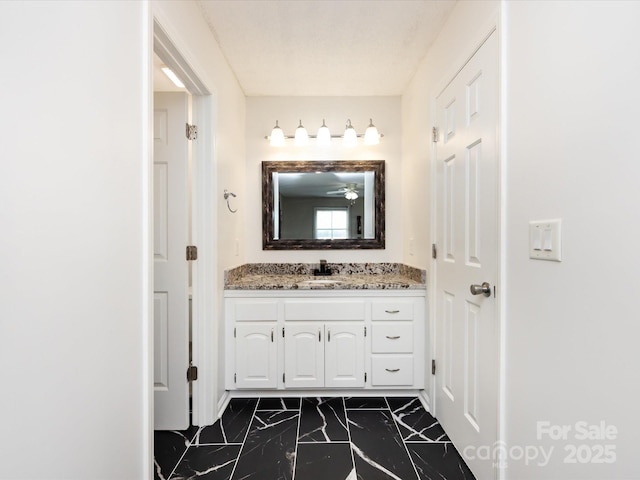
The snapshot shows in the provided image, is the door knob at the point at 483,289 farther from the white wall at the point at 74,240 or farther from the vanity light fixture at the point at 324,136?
the vanity light fixture at the point at 324,136

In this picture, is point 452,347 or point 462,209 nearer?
point 462,209

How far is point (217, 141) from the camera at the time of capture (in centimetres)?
207

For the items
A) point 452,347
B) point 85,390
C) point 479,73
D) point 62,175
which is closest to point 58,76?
point 62,175

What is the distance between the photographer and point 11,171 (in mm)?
671

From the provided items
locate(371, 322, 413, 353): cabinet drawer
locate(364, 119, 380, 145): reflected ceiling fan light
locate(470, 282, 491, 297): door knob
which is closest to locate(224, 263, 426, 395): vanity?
locate(371, 322, 413, 353): cabinet drawer

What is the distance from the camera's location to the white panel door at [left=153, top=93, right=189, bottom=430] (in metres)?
1.94

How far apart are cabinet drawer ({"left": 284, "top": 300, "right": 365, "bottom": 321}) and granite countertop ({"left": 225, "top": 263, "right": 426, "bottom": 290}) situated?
109mm

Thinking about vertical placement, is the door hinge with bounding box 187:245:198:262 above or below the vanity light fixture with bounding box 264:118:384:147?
below

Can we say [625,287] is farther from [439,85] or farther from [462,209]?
[439,85]

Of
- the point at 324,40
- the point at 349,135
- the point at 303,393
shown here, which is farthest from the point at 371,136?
the point at 303,393

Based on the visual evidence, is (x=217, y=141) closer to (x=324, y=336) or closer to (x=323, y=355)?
(x=324, y=336)

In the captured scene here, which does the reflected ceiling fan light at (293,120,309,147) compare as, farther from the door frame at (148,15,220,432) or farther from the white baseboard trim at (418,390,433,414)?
the white baseboard trim at (418,390,433,414)

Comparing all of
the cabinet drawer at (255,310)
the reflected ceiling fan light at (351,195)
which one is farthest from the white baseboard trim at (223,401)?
the reflected ceiling fan light at (351,195)

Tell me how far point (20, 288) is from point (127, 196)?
1.52ft
